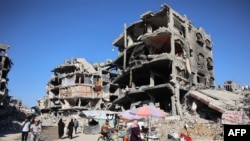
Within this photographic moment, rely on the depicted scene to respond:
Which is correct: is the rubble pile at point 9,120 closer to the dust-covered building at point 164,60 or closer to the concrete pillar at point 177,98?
the dust-covered building at point 164,60

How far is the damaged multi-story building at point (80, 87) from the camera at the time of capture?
2063 inches

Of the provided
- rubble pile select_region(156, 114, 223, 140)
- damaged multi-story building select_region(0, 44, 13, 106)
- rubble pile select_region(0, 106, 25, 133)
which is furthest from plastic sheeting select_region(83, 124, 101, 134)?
damaged multi-story building select_region(0, 44, 13, 106)

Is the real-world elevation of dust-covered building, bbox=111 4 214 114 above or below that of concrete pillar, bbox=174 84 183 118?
above

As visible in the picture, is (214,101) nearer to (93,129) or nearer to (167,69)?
(167,69)

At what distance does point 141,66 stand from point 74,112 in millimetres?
23728

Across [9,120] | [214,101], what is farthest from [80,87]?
[214,101]

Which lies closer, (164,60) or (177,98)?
(177,98)

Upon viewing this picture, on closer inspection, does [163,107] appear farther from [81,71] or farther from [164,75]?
[81,71]

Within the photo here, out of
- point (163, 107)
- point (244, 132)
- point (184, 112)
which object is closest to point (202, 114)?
point (184, 112)

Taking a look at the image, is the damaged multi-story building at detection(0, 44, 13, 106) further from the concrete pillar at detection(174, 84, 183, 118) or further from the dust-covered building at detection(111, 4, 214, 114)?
the concrete pillar at detection(174, 84, 183, 118)

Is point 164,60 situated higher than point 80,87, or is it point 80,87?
point 164,60

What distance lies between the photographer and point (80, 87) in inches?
2066

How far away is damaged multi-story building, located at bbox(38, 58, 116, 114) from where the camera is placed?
52.4 metres

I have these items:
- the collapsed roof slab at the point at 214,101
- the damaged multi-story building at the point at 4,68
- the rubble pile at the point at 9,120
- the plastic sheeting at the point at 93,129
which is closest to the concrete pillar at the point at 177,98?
the collapsed roof slab at the point at 214,101
